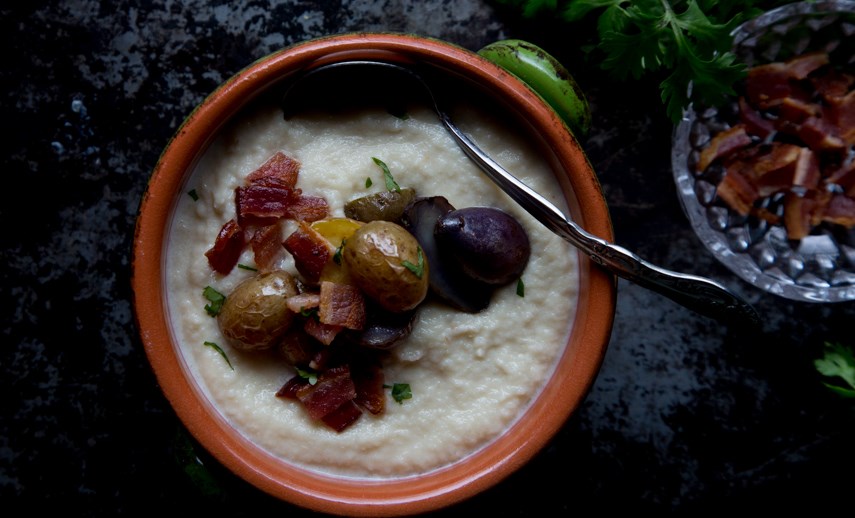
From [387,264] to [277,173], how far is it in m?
0.38

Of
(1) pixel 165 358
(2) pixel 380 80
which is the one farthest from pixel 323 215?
(1) pixel 165 358

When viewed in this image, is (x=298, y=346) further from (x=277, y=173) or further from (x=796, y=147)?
(x=796, y=147)

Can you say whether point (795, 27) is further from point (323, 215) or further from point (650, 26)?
point (323, 215)

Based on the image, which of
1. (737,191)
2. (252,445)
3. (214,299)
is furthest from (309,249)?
(737,191)

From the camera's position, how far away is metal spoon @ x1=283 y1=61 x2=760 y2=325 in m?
1.59

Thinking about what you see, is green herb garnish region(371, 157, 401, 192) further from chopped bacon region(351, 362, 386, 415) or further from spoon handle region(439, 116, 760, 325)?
chopped bacon region(351, 362, 386, 415)

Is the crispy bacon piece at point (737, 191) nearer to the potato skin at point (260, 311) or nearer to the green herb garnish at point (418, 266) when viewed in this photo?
the green herb garnish at point (418, 266)

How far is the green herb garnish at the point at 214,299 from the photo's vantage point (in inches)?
65.1

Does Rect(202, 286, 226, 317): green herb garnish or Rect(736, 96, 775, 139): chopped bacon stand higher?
Rect(202, 286, 226, 317): green herb garnish

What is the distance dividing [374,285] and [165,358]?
55cm

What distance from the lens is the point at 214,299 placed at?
5.43ft

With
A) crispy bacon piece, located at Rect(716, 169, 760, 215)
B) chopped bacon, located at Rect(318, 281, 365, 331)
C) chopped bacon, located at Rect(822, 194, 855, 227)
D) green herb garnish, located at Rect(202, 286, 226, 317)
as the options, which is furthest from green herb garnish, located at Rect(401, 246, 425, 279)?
chopped bacon, located at Rect(822, 194, 855, 227)

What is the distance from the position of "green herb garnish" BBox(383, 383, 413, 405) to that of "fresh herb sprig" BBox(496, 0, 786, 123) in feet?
3.27

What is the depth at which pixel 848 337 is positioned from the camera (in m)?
2.13
